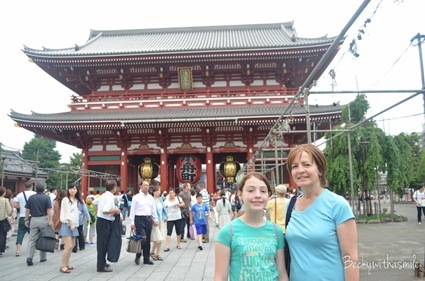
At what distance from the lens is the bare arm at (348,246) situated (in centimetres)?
198

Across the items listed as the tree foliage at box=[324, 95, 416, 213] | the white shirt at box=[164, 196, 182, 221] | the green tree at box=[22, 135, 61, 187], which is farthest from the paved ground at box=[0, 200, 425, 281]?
the green tree at box=[22, 135, 61, 187]

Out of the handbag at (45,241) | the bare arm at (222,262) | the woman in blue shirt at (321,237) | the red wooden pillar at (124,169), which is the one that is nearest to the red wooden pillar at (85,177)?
the red wooden pillar at (124,169)

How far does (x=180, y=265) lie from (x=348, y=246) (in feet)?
18.2

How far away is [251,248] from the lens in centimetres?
221

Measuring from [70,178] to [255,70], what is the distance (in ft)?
106

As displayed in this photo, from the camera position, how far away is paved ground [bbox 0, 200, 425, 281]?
5.95m

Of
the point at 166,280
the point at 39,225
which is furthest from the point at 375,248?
the point at 39,225

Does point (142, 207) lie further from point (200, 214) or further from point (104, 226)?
point (200, 214)

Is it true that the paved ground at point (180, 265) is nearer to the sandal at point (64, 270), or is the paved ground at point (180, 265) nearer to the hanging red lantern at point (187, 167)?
the sandal at point (64, 270)

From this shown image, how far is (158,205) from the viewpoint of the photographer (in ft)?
26.2

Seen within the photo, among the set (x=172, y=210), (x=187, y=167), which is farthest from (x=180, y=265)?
(x=187, y=167)

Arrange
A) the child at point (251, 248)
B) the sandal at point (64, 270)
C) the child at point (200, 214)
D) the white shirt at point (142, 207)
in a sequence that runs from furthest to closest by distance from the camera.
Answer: the child at point (200, 214)
the white shirt at point (142, 207)
the sandal at point (64, 270)
the child at point (251, 248)

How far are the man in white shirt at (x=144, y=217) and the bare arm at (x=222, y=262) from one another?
4964mm

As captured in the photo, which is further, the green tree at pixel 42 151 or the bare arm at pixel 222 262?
the green tree at pixel 42 151
